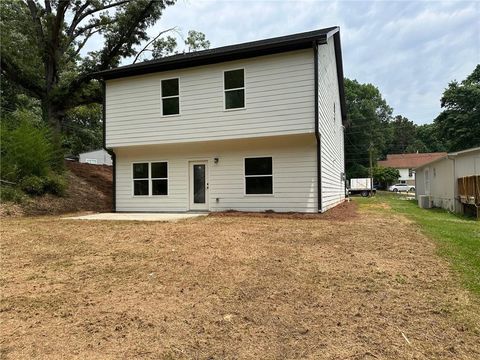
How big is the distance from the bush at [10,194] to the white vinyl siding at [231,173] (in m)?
3.37

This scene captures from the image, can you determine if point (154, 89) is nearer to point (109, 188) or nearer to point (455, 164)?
point (109, 188)

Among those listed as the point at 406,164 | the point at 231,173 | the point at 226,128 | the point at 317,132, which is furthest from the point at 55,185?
the point at 406,164

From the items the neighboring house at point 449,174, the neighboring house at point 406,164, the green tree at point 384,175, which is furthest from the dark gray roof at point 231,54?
the neighboring house at point 406,164

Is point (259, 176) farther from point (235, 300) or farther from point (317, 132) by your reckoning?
point (235, 300)

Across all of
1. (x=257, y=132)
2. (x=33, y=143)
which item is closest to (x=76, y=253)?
(x=257, y=132)

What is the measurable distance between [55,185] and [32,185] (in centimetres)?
112

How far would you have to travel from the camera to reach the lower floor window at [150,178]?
13609 millimetres

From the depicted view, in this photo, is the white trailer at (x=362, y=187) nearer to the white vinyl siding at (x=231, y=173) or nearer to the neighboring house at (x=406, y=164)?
the neighboring house at (x=406, y=164)

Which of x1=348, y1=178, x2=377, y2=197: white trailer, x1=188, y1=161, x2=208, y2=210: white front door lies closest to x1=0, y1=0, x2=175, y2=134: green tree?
x1=188, y1=161, x2=208, y2=210: white front door

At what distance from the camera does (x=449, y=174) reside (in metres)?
15.7

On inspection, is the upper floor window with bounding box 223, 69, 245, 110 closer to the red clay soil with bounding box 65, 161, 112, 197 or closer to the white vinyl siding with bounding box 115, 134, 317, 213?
the white vinyl siding with bounding box 115, 134, 317, 213

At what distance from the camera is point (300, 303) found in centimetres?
389

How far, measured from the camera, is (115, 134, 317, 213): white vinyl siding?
11.6m

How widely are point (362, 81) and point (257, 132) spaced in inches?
2139
